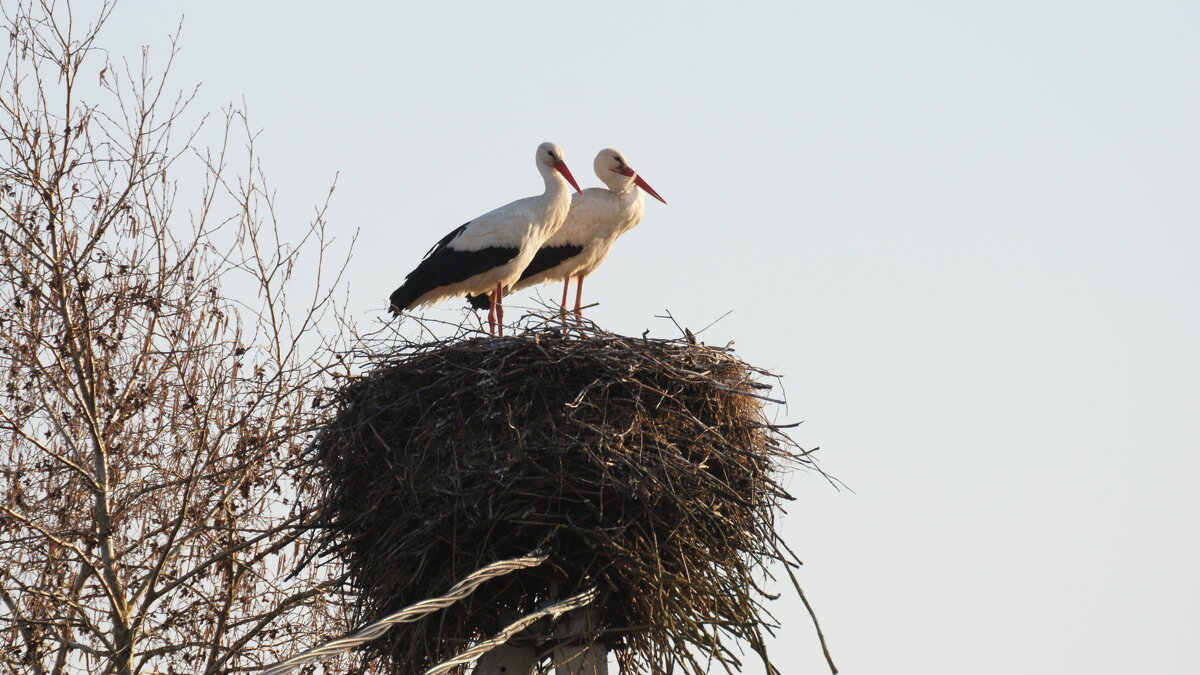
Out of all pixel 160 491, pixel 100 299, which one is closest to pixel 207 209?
pixel 100 299

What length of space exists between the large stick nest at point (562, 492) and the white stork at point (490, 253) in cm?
421

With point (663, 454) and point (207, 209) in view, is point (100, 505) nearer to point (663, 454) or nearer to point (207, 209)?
point (207, 209)

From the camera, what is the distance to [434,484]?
21.0ft

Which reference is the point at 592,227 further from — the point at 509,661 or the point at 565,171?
the point at 509,661

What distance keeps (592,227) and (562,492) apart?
6.04 metres

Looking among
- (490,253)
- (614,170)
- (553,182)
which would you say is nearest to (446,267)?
Result: (490,253)

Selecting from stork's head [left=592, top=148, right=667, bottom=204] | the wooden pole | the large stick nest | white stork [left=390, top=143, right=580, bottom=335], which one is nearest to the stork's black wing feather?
white stork [left=390, top=143, right=580, bottom=335]

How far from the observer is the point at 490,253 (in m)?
11.1

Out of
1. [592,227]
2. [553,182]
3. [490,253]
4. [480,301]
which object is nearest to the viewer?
[490,253]

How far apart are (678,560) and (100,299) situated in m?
3.61

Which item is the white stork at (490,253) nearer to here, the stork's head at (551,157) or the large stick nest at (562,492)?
the stork's head at (551,157)

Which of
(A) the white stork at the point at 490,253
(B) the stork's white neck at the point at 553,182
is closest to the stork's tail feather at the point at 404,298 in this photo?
(A) the white stork at the point at 490,253

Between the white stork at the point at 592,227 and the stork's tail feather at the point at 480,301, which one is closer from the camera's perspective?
the stork's tail feather at the point at 480,301

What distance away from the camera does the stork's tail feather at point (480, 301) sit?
38.8 feet
